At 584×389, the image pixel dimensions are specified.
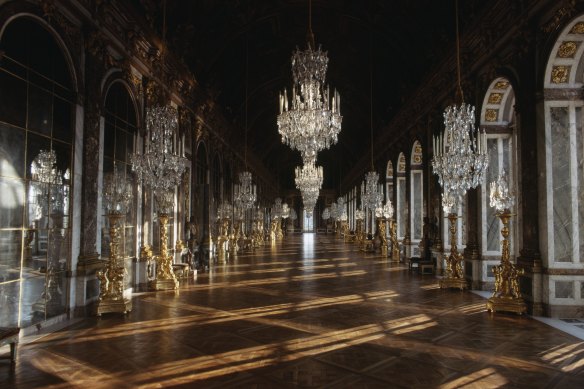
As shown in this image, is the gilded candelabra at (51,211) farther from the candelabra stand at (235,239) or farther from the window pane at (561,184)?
the candelabra stand at (235,239)

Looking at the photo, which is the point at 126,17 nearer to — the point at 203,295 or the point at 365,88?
the point at 203,295

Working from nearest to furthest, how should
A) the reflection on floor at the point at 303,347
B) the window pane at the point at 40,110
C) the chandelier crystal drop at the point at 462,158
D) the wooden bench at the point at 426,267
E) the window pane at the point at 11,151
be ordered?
the reflection on floor at the point at 303,347
the window pane at the point at 11,151
the window pane at the point at 40,110
the chandelier crystal drop at the point at 462,158
the wooden bench at the point at 426,267

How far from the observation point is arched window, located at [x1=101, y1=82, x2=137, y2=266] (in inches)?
322

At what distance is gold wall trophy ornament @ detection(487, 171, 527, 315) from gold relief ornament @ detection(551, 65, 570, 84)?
183 centimetres

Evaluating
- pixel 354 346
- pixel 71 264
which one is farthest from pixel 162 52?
pixel 354 346

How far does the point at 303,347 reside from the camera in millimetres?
4949

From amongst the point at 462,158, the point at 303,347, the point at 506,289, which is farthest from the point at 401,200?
the point at 303,347

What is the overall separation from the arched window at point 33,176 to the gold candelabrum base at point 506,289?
720cm

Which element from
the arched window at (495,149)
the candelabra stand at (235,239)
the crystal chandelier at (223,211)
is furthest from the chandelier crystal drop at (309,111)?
the candelabra stand at (235,239)

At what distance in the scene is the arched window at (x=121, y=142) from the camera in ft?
26.8

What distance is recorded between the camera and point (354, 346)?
16.4 ft

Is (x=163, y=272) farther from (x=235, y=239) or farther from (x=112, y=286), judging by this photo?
(x=235, y=239)

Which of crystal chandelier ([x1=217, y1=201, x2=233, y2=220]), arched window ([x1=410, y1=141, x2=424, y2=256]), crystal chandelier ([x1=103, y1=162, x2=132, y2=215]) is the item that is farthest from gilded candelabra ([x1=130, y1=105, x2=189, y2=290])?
arched window ([x1=410, y1=141, x2=424, y2=256])

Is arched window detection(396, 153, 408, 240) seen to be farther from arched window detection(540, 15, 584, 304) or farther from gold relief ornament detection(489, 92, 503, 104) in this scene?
arched window detection(540, 15, 584, 304)
